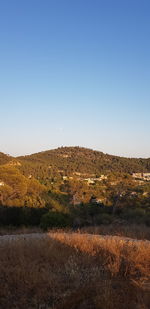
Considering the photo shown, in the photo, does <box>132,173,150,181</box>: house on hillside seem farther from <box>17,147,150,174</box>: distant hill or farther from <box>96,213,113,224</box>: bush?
<box>96,213,113,224</box>: bush

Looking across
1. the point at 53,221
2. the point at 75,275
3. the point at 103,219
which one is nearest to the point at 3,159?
the point at 103,219

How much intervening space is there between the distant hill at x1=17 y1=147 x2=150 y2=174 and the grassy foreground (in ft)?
161

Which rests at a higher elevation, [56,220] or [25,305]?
[25,305]

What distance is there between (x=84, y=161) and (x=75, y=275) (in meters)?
61.3

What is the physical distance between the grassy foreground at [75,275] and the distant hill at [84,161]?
49.1 metres

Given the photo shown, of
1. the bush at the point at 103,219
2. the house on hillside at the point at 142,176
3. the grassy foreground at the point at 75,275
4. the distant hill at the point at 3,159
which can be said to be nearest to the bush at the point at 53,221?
the bush at the point at 103,219

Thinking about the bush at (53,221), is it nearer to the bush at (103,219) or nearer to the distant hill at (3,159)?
the bush at (103,219)

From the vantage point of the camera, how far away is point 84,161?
2571 inches

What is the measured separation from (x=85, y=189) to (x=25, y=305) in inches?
1290

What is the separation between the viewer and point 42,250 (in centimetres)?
524

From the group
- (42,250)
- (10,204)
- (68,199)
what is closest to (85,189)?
(68,199)

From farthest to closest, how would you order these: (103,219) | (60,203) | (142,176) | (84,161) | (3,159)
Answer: (84,161)
(142,176)
(3,159)
(60,203)
(103,219)

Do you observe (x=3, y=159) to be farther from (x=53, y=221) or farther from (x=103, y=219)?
(x=53, y=221)

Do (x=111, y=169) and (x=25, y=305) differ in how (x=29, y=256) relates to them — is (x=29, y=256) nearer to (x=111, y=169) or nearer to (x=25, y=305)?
(x=25, y=305)
